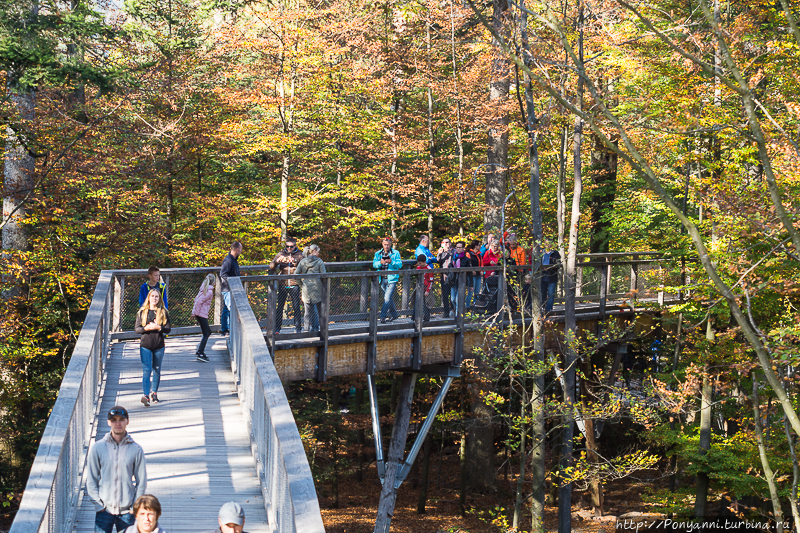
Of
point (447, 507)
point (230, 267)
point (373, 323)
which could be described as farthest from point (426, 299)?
point (447, 507)

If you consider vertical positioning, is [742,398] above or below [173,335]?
below

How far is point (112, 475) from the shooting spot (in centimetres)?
560

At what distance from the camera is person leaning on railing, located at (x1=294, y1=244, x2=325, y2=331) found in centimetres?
1208

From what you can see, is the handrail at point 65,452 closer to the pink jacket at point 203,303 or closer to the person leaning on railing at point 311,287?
the pink jacket at point 203,303

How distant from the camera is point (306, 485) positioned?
488 centimetres

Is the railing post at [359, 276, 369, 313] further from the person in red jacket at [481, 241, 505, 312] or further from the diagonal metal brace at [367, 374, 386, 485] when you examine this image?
the person in red jacket at [481, 241, 505, 312]

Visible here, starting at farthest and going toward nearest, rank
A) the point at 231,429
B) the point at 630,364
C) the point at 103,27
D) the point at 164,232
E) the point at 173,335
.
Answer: the point at 630,364 → the point at 164,232 → the point at 103,27 → the point at 173,335 → the point at 231,429

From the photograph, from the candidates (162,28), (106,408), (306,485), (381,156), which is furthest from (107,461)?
(162,28)

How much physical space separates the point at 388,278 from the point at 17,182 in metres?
10.3

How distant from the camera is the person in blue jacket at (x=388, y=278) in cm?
1360

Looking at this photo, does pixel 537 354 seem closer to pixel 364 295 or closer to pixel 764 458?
pixel 364 295

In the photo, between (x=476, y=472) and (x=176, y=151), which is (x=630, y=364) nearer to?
(x=476, y=472)

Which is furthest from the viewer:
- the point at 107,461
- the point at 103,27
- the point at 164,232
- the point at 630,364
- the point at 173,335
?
the point at 630,364

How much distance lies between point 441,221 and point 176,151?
9.49 meters
